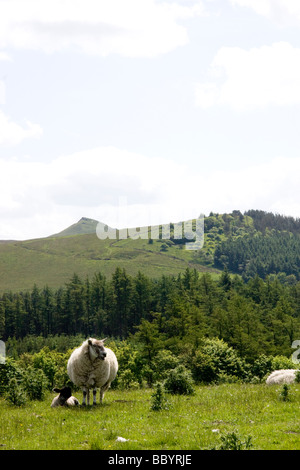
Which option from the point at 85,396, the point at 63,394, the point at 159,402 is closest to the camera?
the point at 159,402

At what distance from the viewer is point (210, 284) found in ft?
442

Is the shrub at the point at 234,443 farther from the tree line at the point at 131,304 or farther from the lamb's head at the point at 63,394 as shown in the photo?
the tree line at the point at 131,304

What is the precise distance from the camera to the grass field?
12594 millimetres

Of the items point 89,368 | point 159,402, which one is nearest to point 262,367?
point 89,368

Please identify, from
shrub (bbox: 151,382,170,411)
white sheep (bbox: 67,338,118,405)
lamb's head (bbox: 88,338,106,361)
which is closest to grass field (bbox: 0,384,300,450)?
shrub (bbox: 151,382,170,411)

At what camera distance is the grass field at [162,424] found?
1259cm

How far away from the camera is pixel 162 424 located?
1527 cm

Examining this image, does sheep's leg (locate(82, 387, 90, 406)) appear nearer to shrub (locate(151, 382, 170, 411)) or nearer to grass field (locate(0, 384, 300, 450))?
grass field (locate(0, 384, 300, 450))

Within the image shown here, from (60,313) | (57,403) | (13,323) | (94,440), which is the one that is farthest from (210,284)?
(94,440)

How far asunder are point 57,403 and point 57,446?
376 inches

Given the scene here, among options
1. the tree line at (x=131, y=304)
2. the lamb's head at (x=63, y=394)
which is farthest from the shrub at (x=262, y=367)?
the tree line at (x=131, y=304)

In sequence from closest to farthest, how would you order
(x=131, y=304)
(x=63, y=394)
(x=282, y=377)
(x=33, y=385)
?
(x=63, y=394) → (x=33, y=385) → (x=282, y=377) → (x=131, y=304)

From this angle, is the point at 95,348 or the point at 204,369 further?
the point at 204,369

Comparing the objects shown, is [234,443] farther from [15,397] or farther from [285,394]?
[15,397]
